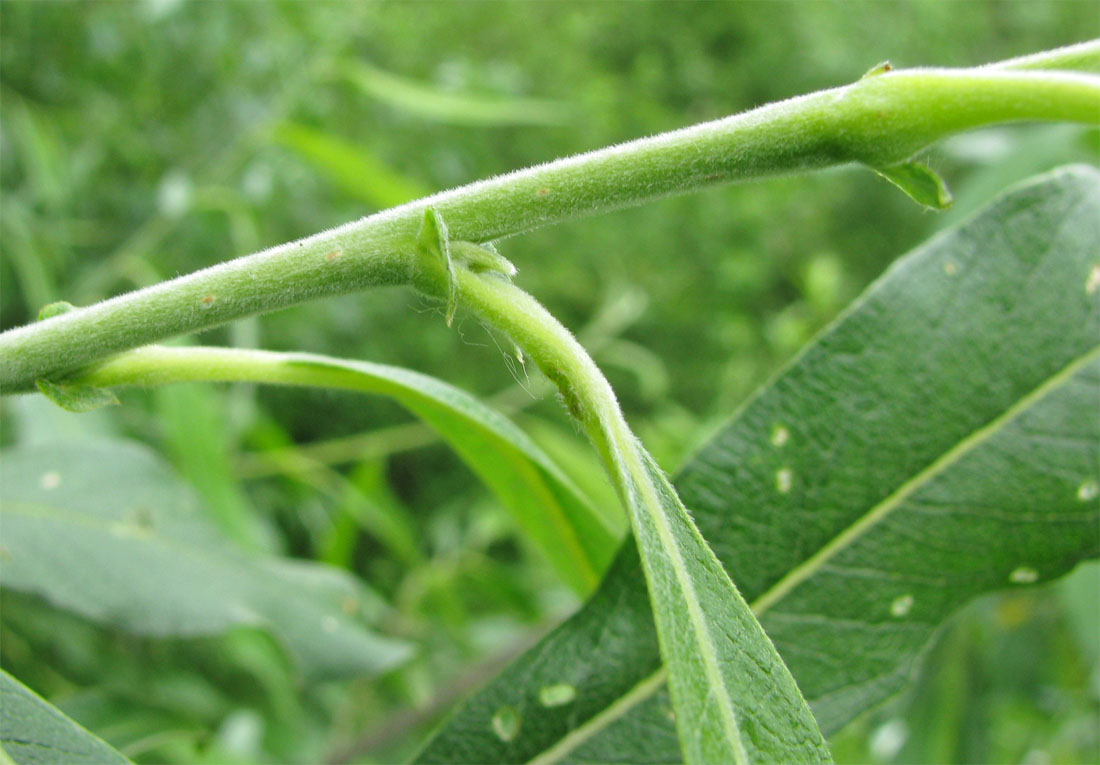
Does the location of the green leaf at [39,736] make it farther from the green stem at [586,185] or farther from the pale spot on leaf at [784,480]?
the pale spot on leaf at [784,480]

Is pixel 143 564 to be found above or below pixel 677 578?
above

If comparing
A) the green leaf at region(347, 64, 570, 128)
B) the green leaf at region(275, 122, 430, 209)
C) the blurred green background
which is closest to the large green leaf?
the blurred green background

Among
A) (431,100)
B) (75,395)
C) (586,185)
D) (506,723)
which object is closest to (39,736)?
(75,395)

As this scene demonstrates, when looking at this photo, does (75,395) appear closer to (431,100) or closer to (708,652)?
(708,652)

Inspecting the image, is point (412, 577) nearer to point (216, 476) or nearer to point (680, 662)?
point (216, 476)

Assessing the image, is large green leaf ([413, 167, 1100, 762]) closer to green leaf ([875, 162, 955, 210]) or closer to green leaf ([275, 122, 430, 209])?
green leaf ([875, 162, 955, 210])

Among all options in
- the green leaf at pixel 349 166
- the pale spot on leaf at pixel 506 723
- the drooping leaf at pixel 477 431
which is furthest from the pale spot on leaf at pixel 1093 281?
the green leaf at pixel 349 166
